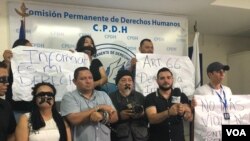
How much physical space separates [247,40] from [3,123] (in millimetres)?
4972

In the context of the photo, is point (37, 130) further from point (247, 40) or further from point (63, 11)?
point (247, 40)

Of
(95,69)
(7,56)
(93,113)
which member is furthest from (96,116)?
(7,56)

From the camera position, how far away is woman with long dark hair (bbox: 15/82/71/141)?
2.17m

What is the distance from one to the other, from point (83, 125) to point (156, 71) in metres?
1.21

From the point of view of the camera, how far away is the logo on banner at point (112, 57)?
380cm

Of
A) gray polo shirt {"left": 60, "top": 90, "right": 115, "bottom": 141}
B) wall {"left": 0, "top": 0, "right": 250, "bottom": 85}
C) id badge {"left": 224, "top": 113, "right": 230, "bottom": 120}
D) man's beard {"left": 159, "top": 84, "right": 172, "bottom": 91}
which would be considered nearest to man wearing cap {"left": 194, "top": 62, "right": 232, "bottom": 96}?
id badge {"left": 224, "top": 113, "right": 230, "bottom": 120}

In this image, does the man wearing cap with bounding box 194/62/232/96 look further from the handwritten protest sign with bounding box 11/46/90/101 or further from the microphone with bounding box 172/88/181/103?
the handwritten protest sign with bounding box 11/46/90/101

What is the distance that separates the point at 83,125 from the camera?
93.8 inches

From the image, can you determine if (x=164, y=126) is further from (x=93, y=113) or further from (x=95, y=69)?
(x=95, y=69)

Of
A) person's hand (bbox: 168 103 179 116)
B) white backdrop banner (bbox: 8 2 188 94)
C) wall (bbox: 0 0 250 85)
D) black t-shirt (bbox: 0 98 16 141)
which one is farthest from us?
wall (bbox: 0 0 250 85)

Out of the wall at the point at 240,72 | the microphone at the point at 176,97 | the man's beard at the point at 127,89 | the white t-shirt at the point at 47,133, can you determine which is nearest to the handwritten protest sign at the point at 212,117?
the microphone at the point at 176,97

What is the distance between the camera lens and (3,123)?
2160 mm

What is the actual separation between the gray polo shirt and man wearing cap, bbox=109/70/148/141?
17cm

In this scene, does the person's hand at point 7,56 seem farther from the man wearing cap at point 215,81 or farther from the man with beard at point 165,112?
the man wearing cap at point 215,81
